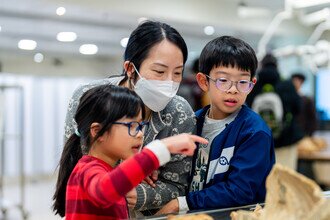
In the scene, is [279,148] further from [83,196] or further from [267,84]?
[83,196]

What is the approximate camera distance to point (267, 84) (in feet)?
10.6

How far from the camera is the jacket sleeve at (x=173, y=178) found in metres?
1.10

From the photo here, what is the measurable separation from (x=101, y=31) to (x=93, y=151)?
430 cm

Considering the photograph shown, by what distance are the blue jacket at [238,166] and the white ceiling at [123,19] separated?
2.64m

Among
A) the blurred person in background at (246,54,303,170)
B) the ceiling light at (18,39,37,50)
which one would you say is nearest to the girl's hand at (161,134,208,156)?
the blurred person in background at (246,54,303,170)

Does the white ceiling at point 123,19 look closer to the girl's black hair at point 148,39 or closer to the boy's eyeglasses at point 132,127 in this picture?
the girl's black hair at point 148,39

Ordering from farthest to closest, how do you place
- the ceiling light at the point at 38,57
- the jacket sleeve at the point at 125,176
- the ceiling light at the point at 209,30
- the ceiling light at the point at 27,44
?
the ceiling light at the point at 38,57 → the ceiling light at the point at 27,44 → the ceiling light at the point at 209,30 → the jacket sleeve at the point at 125,176

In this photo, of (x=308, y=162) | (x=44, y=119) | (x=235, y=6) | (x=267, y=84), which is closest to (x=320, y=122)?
(x=308, y=162)

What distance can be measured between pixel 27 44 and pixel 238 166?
17.7 ft

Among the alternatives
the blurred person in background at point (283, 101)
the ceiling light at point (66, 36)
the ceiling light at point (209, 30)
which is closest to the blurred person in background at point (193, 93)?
the ceiling light at point (209, 30)

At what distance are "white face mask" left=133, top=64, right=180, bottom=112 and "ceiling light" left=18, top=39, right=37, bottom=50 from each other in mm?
4828

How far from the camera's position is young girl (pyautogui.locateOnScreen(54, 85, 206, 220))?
78 cm

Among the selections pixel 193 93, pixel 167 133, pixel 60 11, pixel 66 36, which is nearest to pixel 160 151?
pixel 167 133

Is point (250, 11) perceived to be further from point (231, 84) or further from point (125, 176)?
point (125, 176)
